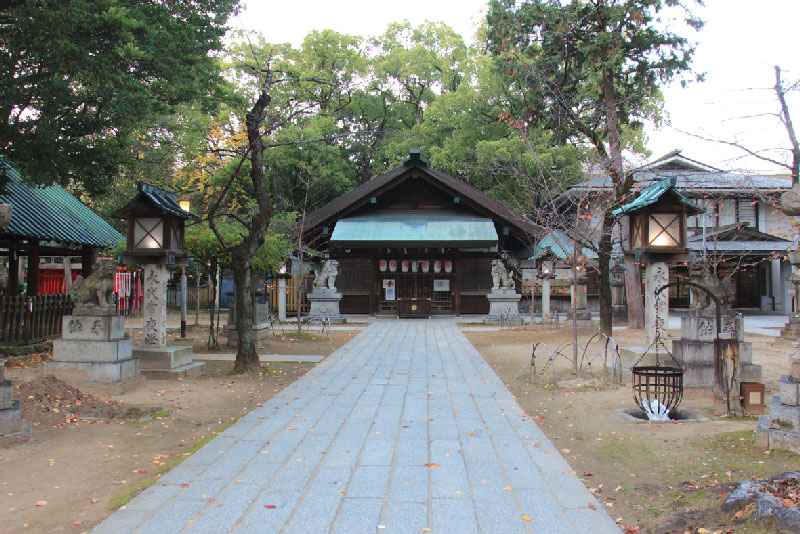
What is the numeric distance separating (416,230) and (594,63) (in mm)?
10798

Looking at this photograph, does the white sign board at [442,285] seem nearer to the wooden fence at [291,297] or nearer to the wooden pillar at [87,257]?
the wooden fence at [291,297]

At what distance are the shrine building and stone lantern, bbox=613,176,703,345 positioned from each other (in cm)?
1349

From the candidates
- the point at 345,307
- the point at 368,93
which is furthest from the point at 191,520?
the point at 368,93

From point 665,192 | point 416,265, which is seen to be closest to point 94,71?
point 665,192

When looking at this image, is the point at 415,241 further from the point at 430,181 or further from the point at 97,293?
the point at 97,293

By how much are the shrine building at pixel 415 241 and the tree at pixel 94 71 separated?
11837 mm

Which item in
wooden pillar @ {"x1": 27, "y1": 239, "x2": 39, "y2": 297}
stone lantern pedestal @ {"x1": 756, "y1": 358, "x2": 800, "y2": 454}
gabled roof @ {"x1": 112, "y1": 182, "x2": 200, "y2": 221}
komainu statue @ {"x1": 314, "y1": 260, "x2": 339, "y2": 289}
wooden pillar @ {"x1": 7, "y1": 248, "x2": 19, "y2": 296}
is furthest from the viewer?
komainu statue @ {"x1": 314, "y1": 260, "x2": 339, "y2": 289}

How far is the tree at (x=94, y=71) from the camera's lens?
9672 mm

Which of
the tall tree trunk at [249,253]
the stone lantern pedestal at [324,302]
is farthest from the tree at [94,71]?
the stone lantern pedestal at [324,302]

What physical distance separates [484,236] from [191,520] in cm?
2083

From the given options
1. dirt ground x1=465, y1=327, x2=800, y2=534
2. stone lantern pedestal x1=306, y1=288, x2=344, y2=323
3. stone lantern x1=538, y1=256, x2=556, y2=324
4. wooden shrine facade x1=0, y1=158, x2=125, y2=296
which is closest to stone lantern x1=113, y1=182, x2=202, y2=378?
wooden shrine facade x1=0, y1=158, x2=125, y2=296

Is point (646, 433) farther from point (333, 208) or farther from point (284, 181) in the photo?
point (284, 181)

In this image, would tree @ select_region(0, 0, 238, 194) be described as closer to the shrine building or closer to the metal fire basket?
the metal fire basket

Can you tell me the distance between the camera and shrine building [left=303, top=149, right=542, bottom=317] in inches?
963
